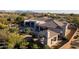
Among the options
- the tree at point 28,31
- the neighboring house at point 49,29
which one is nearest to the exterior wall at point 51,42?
the neighboring house at point 49,29

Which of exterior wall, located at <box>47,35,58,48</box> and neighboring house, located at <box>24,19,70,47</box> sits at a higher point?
neighboring house, located at <box>24,19,70,47</box>

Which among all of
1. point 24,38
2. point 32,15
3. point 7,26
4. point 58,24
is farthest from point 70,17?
point 7,26

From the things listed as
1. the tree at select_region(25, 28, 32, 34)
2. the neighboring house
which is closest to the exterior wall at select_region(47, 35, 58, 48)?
the neighboring house

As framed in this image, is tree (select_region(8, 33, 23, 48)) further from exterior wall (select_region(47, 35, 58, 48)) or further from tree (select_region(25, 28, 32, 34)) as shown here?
exterior wall (select_region(47, 35, 58, 48))

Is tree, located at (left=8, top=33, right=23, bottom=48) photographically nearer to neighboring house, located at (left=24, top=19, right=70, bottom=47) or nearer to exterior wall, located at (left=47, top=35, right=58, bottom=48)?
neighboring house, located at (left=24, top=19, right=70, bottom=47)

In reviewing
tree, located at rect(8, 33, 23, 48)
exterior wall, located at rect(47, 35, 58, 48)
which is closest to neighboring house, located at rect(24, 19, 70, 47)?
exterior wall, located at rect(47, 35, 58, 48)

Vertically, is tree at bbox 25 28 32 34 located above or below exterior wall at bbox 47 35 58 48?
above

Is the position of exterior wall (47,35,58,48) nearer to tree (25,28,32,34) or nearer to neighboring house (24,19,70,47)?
neighboring house (24,19,70,47)

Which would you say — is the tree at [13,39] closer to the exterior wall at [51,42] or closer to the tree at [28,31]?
the tree at [28,31]
